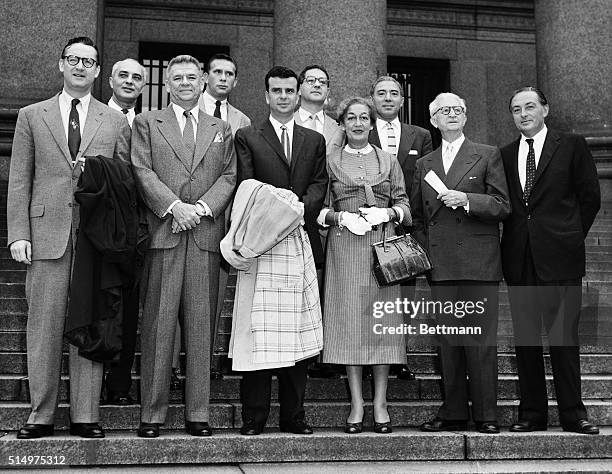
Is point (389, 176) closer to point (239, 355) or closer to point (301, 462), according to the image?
point (239, 355)

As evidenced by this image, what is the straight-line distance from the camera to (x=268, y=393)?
555 cm

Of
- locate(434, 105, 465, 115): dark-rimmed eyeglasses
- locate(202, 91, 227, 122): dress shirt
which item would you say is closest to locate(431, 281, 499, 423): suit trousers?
locate(434, 105, 465, 115): dark-rimmed eyeglasses

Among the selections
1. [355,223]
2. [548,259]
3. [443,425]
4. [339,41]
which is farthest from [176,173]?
[339,41]

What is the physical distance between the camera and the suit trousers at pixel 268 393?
18.1 feet

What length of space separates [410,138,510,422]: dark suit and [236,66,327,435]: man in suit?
919 millimetres

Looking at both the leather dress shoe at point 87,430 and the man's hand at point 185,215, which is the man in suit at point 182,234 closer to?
the man's hand at point 185,215

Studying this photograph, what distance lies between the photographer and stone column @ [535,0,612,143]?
448 inches

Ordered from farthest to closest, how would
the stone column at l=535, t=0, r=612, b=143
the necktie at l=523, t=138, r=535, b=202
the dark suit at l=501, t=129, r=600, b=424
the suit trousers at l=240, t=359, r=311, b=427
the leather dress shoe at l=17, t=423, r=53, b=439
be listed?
Answer: the stone column at l=535, t=0, r=612, b=143, the necktie at l=523, t=138, r=535, b=202, the dark suit at l=501, t=129, r=600, b=424, the suit trousers at l=240, t=359, r=311, b=427, the leather dress shoe at l=17, t=423, r=53, b=439

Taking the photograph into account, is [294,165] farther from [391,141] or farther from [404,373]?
[404,373]

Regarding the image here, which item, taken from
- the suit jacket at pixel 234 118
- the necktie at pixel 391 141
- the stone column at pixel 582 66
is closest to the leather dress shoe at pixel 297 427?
the necktie at pixel 391 141

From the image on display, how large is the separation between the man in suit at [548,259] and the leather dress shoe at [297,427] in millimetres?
1515

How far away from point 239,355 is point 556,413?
8.23 ft

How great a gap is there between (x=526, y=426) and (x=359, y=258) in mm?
1709

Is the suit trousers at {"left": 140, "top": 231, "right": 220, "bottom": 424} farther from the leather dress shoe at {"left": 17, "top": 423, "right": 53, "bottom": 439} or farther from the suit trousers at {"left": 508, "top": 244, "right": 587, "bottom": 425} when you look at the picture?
the suit trousers at {"left": 508, "top": 244, "right": 587, "bottom": 425}
